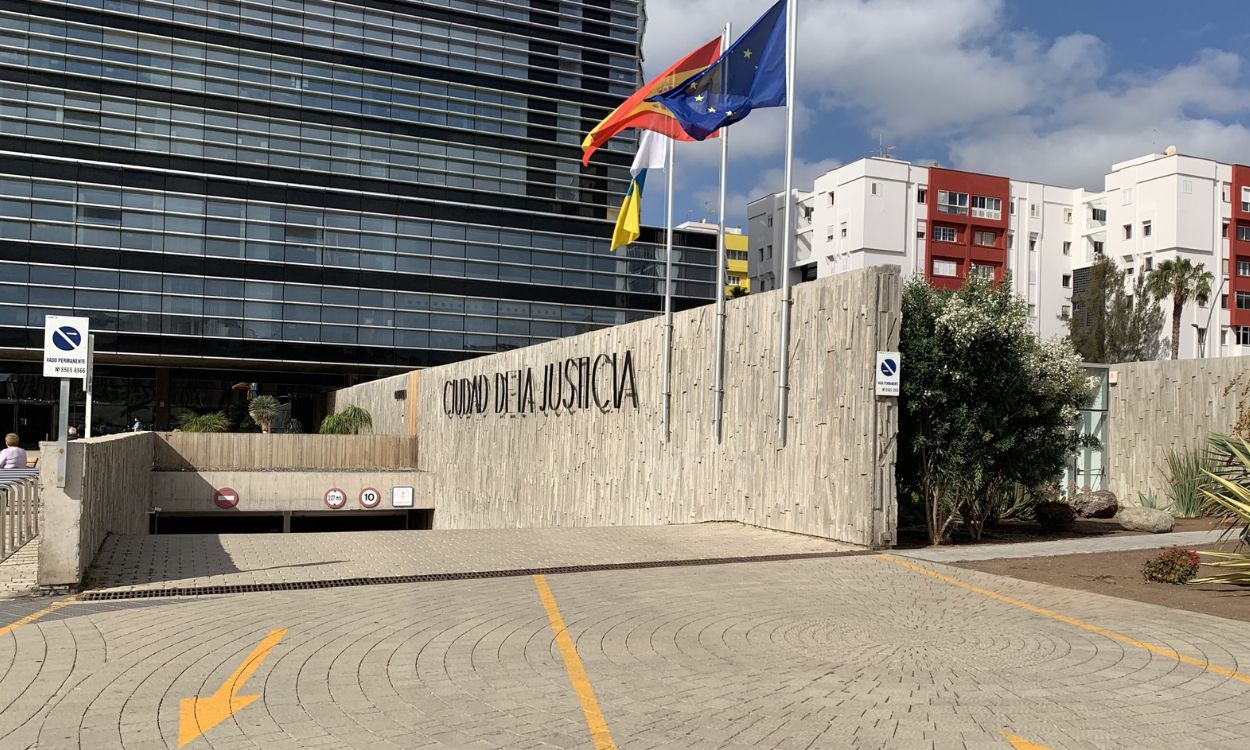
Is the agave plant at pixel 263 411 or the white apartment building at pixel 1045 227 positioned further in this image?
the white apartment building at pixel 1045 227

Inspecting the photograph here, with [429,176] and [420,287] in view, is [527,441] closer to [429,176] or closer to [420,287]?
[420,287]

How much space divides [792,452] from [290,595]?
25.6ft

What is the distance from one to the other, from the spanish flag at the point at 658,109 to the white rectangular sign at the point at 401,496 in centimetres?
1961

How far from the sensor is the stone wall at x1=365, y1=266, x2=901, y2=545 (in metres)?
13.1

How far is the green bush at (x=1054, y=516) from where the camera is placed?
15.4 meters

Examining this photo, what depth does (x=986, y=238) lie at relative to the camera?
7281 centimetres

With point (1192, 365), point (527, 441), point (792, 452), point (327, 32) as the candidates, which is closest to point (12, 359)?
point (327, 32)

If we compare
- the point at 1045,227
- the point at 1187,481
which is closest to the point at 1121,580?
the point at 1187,481

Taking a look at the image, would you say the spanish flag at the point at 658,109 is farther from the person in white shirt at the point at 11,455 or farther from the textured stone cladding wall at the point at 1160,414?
the person in white shirt at the point at 11,455

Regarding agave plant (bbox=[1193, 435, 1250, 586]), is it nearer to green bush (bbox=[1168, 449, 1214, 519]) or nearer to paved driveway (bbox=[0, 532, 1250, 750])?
paved driveway (bbox=[0, 532, 1250, 750])

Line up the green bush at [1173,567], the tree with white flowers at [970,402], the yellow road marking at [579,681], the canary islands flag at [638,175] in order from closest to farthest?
the yellow road marking at [579,681] < the green bush at [1173,567] < the tree with white flowers at [970,402] < the canary islands flag at [638,175]

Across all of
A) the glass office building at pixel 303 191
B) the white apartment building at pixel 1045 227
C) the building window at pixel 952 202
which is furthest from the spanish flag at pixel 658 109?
the building window at pixel 952 202

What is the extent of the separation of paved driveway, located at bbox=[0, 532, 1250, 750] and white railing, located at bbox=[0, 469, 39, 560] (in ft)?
12.0

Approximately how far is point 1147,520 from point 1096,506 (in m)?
3.05
